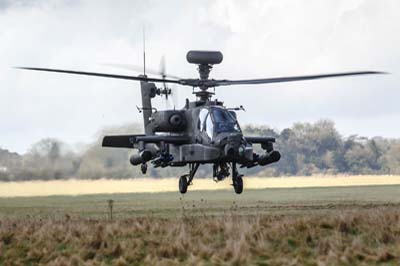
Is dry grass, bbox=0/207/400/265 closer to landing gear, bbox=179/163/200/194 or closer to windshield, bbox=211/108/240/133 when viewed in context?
windshield, bbox=211/108/240/133

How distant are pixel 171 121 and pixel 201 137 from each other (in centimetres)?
284

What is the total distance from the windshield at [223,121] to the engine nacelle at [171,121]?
2.99 metres

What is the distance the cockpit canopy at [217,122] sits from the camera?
131ft

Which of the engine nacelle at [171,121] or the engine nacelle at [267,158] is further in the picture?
the engine nacelle at [171,121]

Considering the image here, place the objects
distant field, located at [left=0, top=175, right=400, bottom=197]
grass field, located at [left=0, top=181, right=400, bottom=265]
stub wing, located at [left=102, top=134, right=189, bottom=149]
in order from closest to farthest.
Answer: grass field, located at [left=0, top=181, right=400, bottom=265]
stub wing, located at [left=102, top=134, right=189, bottom=149]
distant field, located at [left=0, top=175, right=400, bottom=197]

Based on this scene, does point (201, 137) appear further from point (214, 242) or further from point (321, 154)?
point (321, 154)

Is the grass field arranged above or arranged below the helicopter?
below

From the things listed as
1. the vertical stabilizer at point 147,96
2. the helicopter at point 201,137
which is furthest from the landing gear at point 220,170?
the vertical stabilizer at point 147,96

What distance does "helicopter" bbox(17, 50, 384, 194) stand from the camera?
39625mm

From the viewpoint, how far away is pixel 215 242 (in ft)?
92.7

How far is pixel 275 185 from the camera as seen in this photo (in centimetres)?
8500

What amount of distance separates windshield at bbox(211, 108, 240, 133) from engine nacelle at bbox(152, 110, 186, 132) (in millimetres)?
2992

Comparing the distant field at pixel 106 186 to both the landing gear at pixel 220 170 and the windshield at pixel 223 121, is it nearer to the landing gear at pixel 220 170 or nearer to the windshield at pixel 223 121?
the landing gear at pixel 220 170

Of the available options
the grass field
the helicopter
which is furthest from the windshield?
the grass field
